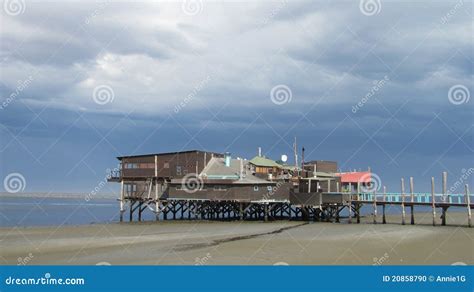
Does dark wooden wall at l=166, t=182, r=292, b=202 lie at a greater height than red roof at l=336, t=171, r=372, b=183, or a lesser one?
lesser

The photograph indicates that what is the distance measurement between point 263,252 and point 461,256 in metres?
9.52

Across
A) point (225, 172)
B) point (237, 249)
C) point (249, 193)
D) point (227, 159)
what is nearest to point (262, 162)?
point (227, 159)

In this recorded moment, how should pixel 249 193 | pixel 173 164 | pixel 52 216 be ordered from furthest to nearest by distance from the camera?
pixel 52 216 → pixel 173 164 → pixel 249 193

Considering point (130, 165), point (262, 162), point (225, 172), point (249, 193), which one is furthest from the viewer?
point (262, 162)

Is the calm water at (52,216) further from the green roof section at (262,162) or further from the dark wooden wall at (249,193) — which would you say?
the green roof section at (262,162)

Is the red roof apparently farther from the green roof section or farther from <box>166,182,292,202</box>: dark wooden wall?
<box>166,182,292,202</box>: dark wooden wall

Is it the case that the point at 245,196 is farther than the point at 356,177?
No

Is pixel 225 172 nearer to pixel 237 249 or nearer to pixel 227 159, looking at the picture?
pixel 227 159

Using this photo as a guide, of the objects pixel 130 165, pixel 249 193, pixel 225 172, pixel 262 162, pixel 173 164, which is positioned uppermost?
pixel 262 162

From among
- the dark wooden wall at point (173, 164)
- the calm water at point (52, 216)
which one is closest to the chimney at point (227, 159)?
the dark wooden wall at point (173, 164)

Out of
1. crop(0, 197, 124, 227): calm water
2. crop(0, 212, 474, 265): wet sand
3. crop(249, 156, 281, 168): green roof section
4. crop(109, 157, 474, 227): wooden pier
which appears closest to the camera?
crop(0, 212, 474, 265): wet sand

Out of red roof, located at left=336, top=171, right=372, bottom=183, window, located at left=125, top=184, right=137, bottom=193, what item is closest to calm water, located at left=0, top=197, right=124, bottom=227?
window, located at left=125, top=184, right=137, bottom=193

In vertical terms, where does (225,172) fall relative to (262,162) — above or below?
below

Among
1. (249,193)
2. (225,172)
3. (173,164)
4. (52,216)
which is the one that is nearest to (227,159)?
(225,172)
